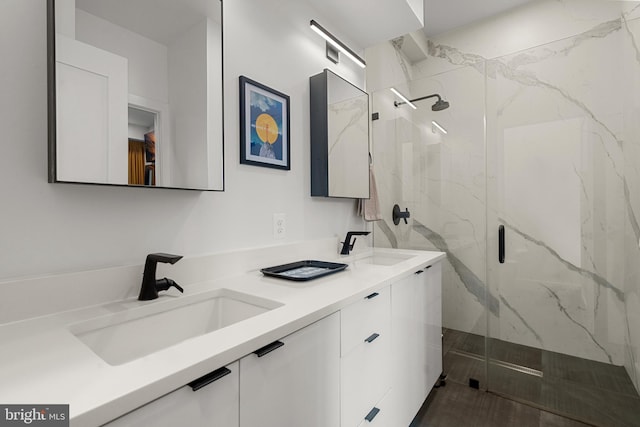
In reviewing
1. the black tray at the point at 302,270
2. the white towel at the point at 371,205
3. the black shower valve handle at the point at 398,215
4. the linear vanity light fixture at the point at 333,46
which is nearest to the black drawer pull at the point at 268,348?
the black tray at the point at 302,270

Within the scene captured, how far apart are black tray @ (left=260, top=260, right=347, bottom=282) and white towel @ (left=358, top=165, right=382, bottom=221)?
2.47ft

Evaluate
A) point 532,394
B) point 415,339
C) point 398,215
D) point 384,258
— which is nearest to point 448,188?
point 398,215

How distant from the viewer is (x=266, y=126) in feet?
4.61

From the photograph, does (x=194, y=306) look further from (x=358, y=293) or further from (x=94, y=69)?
(x=94, y=69)

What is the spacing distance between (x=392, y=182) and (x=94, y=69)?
2.04 metres

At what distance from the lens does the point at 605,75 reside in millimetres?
1852

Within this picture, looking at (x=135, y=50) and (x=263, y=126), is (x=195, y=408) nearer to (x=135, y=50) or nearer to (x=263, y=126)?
(x=135, y=50)

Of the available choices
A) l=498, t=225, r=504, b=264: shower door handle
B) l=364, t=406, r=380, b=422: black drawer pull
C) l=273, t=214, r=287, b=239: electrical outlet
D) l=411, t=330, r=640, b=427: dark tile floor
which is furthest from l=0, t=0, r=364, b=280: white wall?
l=411, t=330, r=640, b=427: dark tile floor

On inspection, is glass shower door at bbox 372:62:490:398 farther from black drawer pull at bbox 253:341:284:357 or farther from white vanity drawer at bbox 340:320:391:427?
black drawer pull at bbox 253:341:284:357

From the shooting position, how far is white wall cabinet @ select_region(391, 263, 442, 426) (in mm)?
1317

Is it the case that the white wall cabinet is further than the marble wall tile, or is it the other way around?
the marble wall tile

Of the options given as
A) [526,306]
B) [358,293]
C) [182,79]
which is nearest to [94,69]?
[182,79]

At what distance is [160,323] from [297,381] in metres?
0.45

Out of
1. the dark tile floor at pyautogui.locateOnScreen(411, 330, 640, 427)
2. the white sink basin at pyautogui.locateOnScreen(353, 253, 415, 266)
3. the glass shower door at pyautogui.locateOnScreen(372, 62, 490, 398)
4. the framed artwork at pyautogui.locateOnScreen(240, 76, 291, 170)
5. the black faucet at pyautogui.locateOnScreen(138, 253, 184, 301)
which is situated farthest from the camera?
the glass shower door at pyautogui.locateOnScreen(372, 62, 490, 398)
